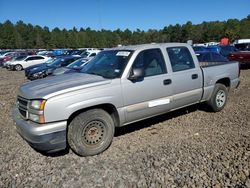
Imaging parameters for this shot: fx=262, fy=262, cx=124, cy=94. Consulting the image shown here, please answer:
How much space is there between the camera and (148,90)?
4.80m

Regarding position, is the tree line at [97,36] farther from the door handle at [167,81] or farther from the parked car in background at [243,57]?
the door handle at [167,81]

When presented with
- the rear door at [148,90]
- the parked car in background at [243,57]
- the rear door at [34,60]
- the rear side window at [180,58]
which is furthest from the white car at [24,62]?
the rear door at [148,90]

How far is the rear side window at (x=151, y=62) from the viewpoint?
4.88 metres

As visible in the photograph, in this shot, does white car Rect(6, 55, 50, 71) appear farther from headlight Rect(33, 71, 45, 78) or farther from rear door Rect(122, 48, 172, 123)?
rear door Rect(122, 48, 172, 123)

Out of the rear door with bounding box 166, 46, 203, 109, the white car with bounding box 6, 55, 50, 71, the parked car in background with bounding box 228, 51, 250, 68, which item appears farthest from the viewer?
the white car with bounding box 6, 55, 50, 71

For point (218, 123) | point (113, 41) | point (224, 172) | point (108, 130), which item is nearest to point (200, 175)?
point (224, 172)

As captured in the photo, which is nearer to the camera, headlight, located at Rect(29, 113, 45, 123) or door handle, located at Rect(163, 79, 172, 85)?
headlight, located at Rect(29, 113, 45, 123)

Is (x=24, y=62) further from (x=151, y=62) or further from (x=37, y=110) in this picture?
(x=37, y=110)

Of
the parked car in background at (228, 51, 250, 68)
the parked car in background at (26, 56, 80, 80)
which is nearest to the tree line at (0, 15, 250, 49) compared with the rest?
the parked car in background at (228, 51, 250, 68)

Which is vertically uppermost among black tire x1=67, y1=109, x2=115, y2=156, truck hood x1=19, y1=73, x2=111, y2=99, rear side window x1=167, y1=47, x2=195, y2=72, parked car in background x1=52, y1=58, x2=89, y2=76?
rear side window x1=167, y1=47, x2=195, y2=72

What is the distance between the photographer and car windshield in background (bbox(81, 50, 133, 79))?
15.5 feet

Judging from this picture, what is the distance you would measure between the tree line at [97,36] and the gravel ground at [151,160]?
99.7m

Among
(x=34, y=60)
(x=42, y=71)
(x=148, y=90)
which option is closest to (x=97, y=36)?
(x=34, y=60)

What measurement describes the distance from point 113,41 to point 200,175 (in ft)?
377
